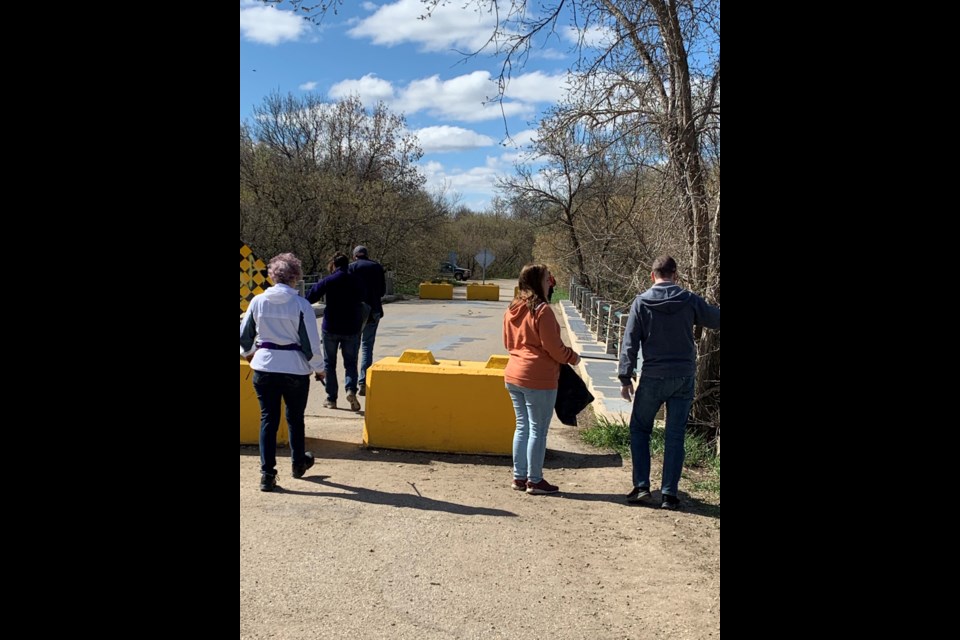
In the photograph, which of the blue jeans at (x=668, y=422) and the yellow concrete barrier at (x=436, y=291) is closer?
the blue jeans at (x=668, y=422)

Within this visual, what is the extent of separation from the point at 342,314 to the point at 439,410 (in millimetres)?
2292

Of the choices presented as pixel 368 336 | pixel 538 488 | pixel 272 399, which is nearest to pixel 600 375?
pixel 368 336

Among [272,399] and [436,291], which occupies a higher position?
[436,291]

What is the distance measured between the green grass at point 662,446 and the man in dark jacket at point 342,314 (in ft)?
9.16

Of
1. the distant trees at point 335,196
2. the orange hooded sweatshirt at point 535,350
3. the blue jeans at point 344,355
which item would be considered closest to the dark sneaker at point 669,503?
the orange hooded sweatshirt at point 535,350

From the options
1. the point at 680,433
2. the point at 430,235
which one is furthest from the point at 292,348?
the point at 430,235

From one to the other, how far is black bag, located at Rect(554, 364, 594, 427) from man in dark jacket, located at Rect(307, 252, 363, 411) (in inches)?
135

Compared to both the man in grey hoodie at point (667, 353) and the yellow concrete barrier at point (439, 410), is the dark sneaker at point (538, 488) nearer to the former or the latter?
the man in grey hoodie at point (667, 353)

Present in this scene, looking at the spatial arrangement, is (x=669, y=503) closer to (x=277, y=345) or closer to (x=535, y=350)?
(x=535, y=350)

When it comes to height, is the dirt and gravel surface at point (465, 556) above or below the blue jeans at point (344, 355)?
below

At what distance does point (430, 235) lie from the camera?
4144 centimetres

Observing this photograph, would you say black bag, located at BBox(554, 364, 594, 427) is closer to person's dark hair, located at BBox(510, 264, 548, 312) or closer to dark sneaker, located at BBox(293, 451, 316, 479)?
person's dark hair, located at BBox(510, 264, 548, 312)

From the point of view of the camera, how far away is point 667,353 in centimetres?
529

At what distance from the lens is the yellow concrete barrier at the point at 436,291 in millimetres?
36438
